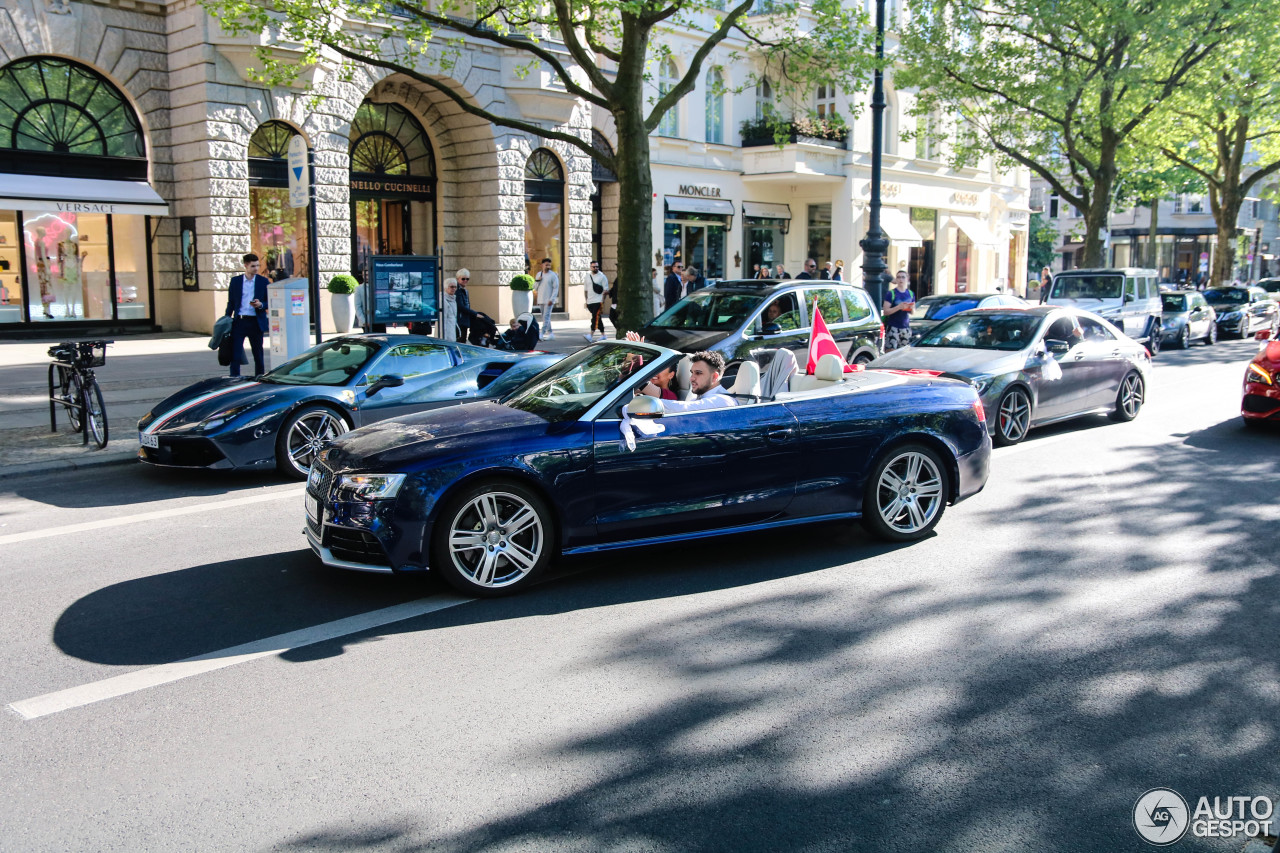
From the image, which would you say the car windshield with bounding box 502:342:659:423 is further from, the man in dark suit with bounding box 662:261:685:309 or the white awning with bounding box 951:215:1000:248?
the white awning with bounding box 951:215:1000:248

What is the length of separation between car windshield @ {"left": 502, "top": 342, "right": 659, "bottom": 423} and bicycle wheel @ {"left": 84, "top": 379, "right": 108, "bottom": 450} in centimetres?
570

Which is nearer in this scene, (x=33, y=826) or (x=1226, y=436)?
(x=33, y=826)

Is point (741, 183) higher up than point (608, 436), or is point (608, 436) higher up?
point (741, 183)

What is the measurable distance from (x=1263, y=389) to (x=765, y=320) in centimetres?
538

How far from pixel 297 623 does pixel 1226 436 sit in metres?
9.85

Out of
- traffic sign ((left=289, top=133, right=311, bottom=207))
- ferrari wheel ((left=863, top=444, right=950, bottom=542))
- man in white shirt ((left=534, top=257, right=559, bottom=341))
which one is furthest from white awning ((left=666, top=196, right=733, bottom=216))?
ferrari wheel ((left=863, top=444, right=950, bottom=542))

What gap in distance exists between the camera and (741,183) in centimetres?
3353

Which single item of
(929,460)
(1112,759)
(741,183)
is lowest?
(1112,759)

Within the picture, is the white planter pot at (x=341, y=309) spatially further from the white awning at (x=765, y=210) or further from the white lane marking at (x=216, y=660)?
the white lane marking at (x=216, y=660)

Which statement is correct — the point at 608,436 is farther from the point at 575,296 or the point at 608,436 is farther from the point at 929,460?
the point at 575,296

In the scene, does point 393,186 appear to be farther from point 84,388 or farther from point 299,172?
point 84,388

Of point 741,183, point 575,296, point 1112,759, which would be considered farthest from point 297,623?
point 741,183

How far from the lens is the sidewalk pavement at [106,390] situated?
9.95 metres

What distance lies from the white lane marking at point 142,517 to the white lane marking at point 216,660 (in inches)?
119
